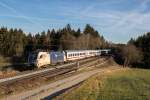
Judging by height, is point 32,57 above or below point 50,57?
above

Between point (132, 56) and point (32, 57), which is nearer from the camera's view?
point (32, 57)

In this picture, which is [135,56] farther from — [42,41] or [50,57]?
[50,57]

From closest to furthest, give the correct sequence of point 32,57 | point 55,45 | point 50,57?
point 32,57 → point 50,57 → point 55,45

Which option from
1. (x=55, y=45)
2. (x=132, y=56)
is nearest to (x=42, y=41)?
(x=55, y=45)

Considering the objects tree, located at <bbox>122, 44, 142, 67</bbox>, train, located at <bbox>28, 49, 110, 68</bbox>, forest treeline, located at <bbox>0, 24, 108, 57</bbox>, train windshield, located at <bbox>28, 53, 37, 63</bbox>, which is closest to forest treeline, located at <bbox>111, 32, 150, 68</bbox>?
tree, located at <bbox>122, 44, 142, 67</bbox>

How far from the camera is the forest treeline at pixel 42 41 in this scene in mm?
108438

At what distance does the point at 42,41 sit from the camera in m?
134

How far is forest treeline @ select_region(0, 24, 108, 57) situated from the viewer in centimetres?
10844

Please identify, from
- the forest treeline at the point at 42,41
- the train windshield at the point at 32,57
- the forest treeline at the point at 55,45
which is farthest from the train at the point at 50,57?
the forest treeline at the point at 42,41

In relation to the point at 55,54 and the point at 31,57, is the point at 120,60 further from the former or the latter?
the point at 31,57

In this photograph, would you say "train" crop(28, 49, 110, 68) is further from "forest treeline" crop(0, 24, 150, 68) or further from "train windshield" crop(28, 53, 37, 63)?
"forest treeline" crop(0, 24, 150, 68)

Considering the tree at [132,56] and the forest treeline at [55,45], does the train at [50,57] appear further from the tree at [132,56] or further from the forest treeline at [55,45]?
the tree at [132,56]

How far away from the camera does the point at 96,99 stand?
25719 millimetres

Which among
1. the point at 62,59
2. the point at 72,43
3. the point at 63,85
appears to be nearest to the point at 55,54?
the point at 62,59
